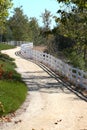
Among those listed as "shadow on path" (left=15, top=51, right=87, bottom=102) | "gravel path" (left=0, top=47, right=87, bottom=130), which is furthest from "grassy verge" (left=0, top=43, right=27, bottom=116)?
"shadow on path" (left=15, top=51, right=87, bottom=102)

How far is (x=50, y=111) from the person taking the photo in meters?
19.0

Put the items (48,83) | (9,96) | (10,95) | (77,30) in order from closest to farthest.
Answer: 1. (9,96)
2. (10,95)
3. (48,83)
4. (77,30)

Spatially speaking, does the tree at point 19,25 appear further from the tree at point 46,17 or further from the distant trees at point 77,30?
the distant trees at point 77,30

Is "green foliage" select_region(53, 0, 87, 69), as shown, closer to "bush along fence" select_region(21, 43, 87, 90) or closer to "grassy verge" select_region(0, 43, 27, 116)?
"bush along fence" select_region(21, 43, 87, 90)

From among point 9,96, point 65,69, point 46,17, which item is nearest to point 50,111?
point 9,96

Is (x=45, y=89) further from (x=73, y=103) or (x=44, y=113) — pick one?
(x=44, y=113)

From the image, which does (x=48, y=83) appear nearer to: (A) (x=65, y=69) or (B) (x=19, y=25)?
(A) (x=65, y=69)

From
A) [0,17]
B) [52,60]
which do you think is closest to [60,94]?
[52,60]

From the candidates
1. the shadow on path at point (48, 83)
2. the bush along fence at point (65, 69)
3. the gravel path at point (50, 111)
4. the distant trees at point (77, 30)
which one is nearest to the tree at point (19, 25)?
the bush along fence at point (65, 69)

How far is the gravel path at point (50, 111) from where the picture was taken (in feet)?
52.7

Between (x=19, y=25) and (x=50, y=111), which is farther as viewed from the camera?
(x=19, y=25)

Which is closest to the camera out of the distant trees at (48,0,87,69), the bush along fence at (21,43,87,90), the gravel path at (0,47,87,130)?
the gravel path at (0,47,87,130)

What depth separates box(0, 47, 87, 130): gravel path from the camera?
52.7 ft

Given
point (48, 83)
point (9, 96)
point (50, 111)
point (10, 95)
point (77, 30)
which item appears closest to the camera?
point (50, 111)
